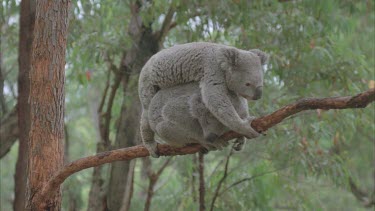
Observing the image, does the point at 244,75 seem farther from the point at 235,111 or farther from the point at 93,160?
the point at 93,160

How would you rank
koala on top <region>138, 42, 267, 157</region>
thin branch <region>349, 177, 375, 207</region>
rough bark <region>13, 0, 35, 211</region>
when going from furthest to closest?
thin branch <region>349, 177, 375, 207</region> < rough bark <region>13, 0, 35, 211</region> < koala on top <region>138, 42, 267, 157</region>

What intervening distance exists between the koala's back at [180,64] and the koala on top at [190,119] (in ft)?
0.23

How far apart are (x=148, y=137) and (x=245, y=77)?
Answer: 0.87 meters

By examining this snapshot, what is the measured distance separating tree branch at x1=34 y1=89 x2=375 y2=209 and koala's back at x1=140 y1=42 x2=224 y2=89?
451mm

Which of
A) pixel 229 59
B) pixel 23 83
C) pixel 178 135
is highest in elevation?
pixel 229 59

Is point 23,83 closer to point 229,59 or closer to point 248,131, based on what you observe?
point 229,59

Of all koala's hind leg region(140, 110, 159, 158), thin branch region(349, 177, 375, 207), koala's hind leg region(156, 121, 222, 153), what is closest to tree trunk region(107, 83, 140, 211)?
koala's hind leg region(140, 110, 159, 158)

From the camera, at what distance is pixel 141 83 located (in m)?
4.22

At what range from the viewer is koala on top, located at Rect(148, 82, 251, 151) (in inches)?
149

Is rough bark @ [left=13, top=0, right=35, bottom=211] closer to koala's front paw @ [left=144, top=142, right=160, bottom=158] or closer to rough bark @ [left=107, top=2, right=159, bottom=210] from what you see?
rough bark @ [left=107, top=2, right=159, bottom=210]

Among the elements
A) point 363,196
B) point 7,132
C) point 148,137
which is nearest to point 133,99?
point 7,132

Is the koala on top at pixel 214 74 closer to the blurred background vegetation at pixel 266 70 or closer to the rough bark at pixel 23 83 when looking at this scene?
the blurred background vegetation at pixel 266 70

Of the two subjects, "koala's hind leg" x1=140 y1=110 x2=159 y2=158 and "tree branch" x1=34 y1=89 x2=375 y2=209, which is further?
"koala's hind leg" x1=140 y1=110 x2=159 y2=158

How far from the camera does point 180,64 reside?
3922 millimetres
